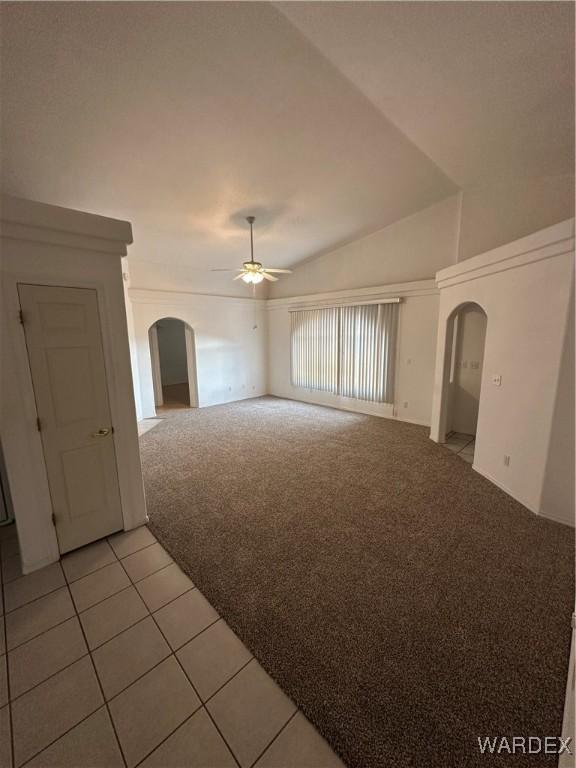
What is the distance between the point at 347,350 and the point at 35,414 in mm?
5655

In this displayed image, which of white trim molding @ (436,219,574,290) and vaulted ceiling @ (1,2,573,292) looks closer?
vaulted ceiling @ (1,2,573,292)

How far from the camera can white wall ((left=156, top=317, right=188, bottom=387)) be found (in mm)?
10523

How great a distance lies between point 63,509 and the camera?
2393 millimetres

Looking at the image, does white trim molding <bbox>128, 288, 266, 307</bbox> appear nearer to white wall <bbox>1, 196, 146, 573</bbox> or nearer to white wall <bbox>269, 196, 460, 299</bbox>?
white wall <bbox>269, 196, 460, 299</bbox>

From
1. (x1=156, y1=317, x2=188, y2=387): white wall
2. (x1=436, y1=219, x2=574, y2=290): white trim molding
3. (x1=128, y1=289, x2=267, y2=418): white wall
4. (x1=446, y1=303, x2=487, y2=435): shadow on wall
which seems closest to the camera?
(x1=436, y1=219, x2=574, y2=290): white trim molding

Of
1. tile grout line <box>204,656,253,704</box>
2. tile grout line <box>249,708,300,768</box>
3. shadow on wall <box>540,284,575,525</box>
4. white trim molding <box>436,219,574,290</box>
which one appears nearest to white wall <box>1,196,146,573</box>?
tile grout line <box>204,656,253,704</box>

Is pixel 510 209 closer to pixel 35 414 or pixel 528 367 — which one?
pixel 528 367

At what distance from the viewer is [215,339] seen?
736 cm

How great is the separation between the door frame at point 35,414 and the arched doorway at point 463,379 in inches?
175

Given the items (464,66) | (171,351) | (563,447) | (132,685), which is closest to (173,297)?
(171,351)

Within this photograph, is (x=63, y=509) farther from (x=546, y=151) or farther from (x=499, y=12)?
(x=546, y=151)

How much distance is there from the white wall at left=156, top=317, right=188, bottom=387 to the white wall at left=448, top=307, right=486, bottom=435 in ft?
29.4

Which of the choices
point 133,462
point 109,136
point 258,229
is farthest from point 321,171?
point 133,462

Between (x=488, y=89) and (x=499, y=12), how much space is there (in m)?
0.74
